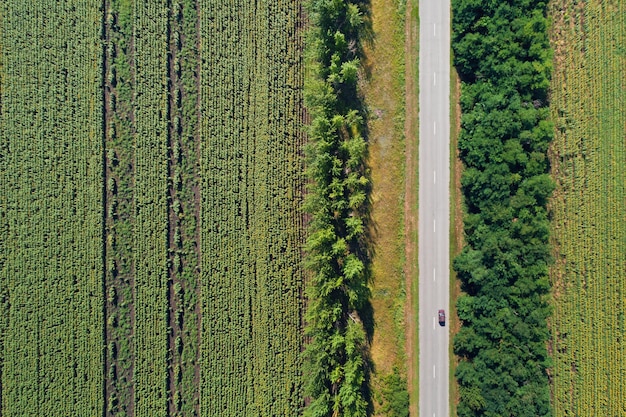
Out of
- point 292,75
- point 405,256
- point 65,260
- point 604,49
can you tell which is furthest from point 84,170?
point 604,49

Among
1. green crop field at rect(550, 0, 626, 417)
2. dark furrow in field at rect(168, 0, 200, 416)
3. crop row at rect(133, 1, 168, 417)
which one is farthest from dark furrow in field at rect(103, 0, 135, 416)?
green crop field at rect(550, 0, 626, 417)

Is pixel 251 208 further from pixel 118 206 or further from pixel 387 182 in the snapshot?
pixel 387 182

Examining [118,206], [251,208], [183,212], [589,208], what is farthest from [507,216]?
[118,206]

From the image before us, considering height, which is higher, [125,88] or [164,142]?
[125,88]

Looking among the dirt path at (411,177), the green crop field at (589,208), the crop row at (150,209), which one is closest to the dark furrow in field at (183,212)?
the crop row at (150,209)

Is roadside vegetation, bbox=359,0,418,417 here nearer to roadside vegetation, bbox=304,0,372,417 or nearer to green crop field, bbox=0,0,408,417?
green crop field, bbox=0,0,408,417

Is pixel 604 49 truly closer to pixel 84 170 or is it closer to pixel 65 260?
pixel 84 170

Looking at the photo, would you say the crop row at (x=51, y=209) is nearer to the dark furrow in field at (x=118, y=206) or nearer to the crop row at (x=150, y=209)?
the dark furrow in field at (x=118, y=206)
